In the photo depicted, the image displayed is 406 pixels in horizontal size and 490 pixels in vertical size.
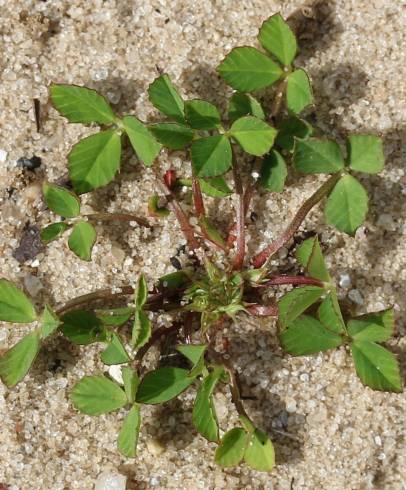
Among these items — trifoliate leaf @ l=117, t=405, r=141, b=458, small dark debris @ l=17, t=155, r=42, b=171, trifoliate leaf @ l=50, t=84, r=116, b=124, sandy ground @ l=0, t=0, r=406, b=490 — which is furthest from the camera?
small dark debris @ l=17, t=155, r=42, b=171

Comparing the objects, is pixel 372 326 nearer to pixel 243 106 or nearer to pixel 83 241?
pixel 243 106

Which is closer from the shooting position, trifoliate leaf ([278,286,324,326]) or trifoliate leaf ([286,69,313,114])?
trifoliate leaf ([278,286,324,326])

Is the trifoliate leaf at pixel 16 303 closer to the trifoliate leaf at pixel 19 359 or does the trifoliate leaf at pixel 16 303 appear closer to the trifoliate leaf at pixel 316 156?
the trifoliate leaf at pixel 19 359

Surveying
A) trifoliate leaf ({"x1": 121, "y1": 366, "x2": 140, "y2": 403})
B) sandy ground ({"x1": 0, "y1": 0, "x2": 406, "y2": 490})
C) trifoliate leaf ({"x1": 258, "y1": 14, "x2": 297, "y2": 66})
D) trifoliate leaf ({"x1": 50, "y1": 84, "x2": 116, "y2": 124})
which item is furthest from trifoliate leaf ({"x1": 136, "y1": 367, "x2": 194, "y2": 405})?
trifoliate leaf ({"x1": 258, "y1": 14, "x2": 297, "y2": 66})


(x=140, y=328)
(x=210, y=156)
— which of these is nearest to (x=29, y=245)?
(x=140, y=328)

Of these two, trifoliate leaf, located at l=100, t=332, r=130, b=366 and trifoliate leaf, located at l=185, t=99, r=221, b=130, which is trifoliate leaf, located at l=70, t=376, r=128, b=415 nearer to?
trifoliate leaf, located at l=100, t=332, r=130, b=366

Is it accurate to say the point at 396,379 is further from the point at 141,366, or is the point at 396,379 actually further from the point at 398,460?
the point at 141,366
